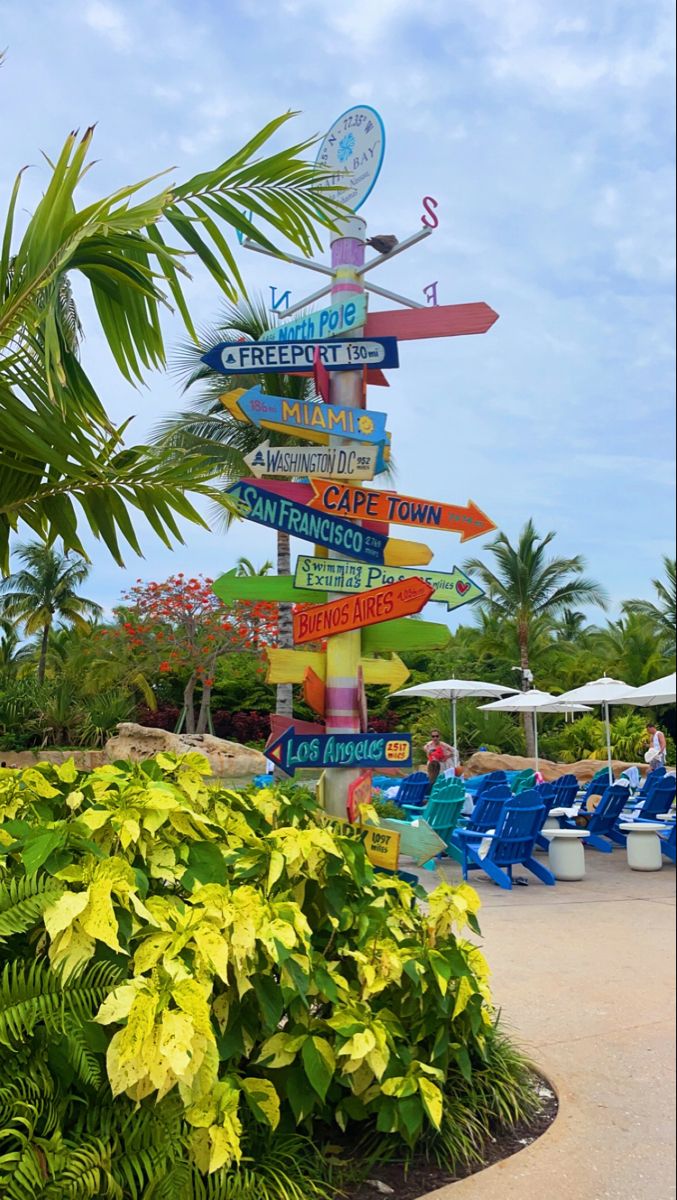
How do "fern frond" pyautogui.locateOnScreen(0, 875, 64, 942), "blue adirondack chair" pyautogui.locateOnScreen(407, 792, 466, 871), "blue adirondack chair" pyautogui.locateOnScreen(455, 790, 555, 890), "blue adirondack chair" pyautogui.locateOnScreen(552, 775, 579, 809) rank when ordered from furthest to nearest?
"blue adirondack chair" pyautogui.locateOnScreen(552, 775, 579, 809), "blue adirondack chair" pyautogui.locateOnScreen(407, 792, 466, 871), "blue adirondack chair" pyautogui.locateOnScreen(455, 790, 555, 890), "fern frond" pyautogui.locateOnScreen(0, 875, 64, 942)

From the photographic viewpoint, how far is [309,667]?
401 cm

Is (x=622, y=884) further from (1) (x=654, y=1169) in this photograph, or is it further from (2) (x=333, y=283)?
(2) (x=333, y=283)

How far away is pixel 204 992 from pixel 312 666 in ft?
6.72

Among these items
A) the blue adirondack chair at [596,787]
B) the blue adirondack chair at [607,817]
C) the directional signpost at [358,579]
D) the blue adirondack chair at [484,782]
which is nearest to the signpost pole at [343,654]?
the directional signpost at [358,579]

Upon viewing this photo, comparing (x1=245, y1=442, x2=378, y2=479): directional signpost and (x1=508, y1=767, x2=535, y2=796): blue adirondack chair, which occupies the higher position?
(x1=245, y1=442, x2=378, y2=479): directional signpost

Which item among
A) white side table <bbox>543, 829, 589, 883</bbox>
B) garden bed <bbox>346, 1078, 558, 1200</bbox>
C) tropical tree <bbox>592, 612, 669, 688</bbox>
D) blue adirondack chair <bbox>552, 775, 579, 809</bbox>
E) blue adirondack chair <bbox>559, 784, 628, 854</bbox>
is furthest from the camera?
tropical tree <bbox>592, 612, 669, 688</bbox>

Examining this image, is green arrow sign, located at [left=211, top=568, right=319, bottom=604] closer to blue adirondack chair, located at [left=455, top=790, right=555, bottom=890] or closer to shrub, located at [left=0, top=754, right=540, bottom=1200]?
shrub, located at [left=0, top=754, right=540, bottom=1200]

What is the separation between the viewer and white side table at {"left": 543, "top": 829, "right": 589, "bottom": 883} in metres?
9.02

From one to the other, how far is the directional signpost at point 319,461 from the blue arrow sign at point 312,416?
0.24 feet

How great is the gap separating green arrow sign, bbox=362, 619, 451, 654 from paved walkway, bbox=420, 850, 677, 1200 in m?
1.86

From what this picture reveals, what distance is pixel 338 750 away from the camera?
3.79 meters

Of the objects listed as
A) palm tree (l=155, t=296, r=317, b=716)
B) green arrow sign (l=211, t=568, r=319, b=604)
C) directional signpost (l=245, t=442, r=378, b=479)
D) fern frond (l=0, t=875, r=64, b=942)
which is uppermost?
palm tree (l=155, t=296, r=317, b=716)

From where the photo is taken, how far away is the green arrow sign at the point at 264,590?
13.2 ft

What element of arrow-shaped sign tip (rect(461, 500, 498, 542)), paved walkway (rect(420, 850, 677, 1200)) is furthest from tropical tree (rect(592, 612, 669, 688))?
arrow-shaped sign tip (rect(461, 500, 498, 542))
